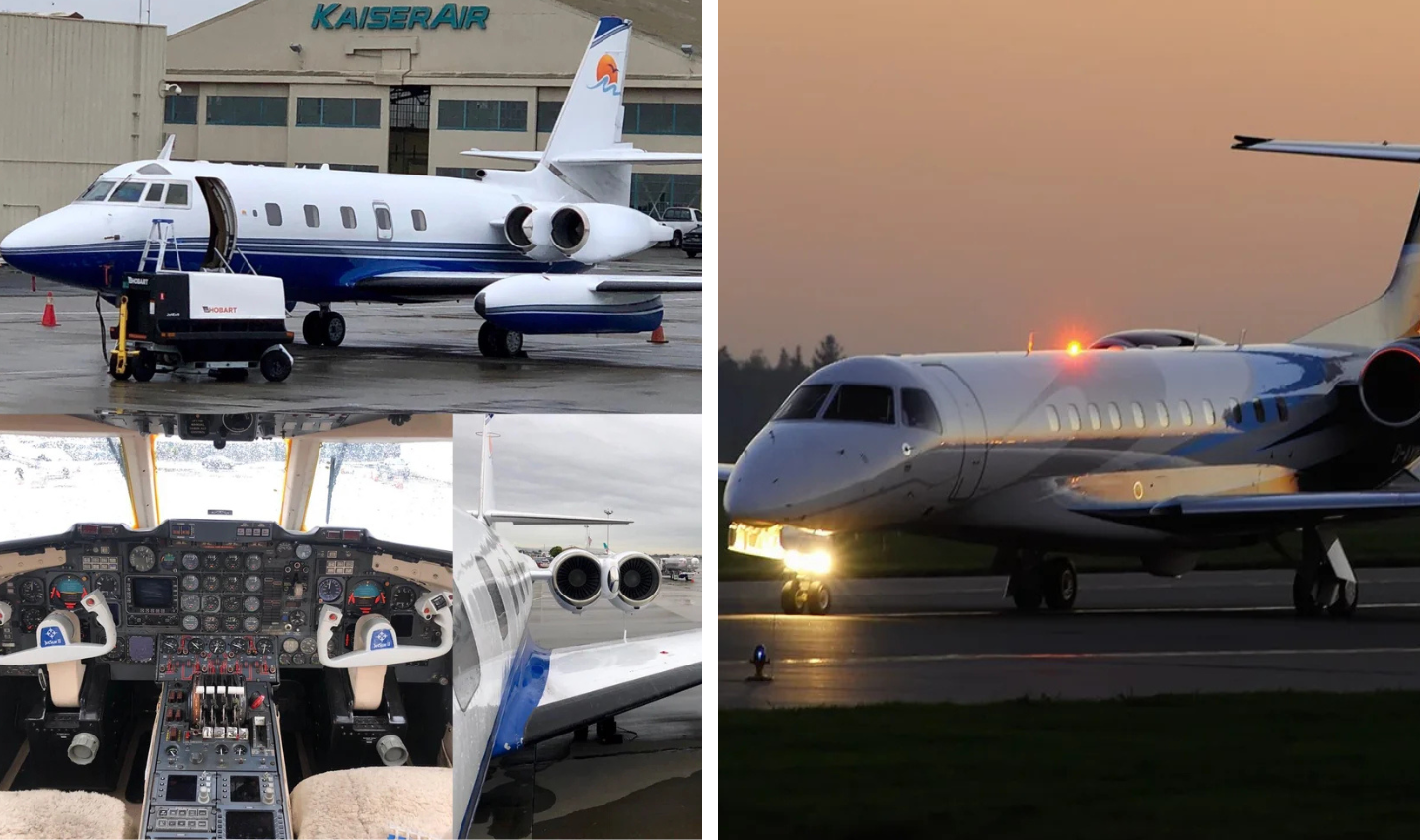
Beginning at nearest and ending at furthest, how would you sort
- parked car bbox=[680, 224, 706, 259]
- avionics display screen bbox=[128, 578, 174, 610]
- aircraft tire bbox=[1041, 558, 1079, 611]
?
avionics display screen bbox=[128, 578, 174, 610] < aircraft tire bbox=[1041, 558, 1079, 611] < parked car bbox=[680, 224, 706, 259]

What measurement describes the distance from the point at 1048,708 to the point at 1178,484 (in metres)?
9.22

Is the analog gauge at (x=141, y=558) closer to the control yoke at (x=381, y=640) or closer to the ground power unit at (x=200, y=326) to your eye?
the control yoke at (x=381, y=640)

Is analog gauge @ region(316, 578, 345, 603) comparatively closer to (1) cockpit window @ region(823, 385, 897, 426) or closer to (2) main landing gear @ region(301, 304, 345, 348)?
(1) cockpit window @ region(823, 385, 897, 426)

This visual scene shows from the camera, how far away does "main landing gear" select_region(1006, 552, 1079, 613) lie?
641 inches

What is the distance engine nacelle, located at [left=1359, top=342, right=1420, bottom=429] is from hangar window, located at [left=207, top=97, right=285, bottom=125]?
4551 centimetres

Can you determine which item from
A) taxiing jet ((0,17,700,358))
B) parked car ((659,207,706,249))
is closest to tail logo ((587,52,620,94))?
taxiing jet ((0,17,700,358))

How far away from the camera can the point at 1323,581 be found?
653 inches

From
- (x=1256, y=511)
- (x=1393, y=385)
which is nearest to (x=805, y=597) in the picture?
(x=1256, y=511)

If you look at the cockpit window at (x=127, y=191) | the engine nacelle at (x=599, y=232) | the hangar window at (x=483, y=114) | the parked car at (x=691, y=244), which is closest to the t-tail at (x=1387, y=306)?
the engine nacelle at (x=599, y=232)

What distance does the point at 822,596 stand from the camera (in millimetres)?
14914

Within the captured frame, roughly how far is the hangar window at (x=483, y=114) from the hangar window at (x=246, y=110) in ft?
18.5

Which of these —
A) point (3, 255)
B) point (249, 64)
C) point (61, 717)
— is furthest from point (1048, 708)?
point (249, 64)

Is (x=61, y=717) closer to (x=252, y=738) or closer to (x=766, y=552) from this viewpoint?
(x=252, y=738)

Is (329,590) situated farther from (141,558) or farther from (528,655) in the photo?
(528,655)
